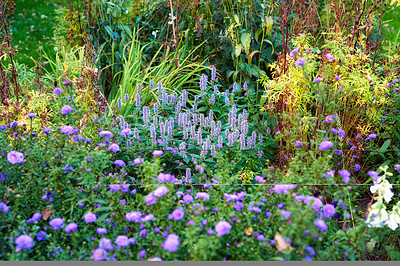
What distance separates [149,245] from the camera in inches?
64.7

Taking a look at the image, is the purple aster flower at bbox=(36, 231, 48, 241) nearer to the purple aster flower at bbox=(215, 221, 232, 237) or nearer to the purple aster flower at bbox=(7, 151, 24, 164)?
the purple aster flower at bbox=(7, 151, 24, 164)

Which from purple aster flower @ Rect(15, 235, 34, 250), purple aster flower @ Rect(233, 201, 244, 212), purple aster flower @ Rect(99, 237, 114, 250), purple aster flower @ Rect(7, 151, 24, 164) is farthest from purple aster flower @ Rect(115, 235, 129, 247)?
purple aster flower @ Rect(7, 151, 24, 164)

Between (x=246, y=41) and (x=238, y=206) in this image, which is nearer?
(x=238, y=206)

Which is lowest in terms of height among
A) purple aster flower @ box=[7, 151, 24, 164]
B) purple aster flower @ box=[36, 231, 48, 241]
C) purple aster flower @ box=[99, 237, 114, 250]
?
purple aster flower @ box=[36, 231, 48, 241]

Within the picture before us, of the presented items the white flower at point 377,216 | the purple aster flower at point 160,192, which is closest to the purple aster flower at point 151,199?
the purple aster flower at point 160,192

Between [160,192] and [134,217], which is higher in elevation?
[160,192]

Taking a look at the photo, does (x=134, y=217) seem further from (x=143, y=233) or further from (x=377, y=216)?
(x=377, y=216)

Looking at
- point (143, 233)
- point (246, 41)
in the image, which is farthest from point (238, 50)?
point (143, 233)

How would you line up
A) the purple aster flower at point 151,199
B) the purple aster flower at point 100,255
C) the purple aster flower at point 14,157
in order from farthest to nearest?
the purple aster flower at point 14,157, the purple aster flower at point 151,199, the purple aster flower at point 100,255

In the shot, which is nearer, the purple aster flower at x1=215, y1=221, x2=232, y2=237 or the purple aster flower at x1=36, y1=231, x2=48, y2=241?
the purple aster flower at x1=215, y1=221, x2=232, y2=237

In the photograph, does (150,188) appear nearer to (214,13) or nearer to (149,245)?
(149,245)

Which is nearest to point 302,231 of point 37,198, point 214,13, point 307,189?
point 307,189

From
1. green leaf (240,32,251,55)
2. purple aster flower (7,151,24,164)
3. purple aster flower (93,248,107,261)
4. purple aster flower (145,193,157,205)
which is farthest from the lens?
green leaf (240,32,251,55)

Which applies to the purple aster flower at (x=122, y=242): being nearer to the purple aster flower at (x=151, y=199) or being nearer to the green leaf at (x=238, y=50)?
the purple aster flower at (x=151, y=199)
